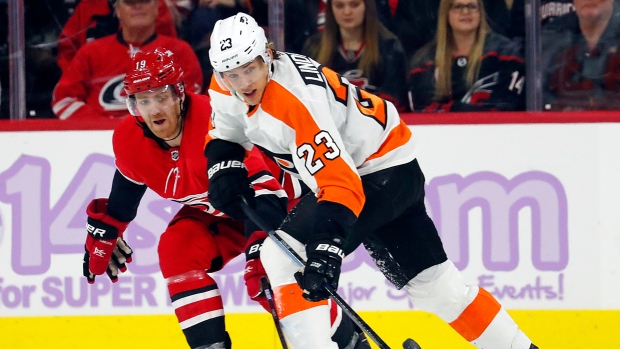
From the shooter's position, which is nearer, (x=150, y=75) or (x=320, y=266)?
(x=320, y=266)

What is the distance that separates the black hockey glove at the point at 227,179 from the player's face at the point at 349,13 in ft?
4.54

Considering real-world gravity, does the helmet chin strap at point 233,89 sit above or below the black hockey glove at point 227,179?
above

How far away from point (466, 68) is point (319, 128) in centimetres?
179

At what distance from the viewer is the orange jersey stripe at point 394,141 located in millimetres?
3154

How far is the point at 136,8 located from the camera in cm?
449

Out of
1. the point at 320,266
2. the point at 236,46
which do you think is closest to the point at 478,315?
the point at 320,266

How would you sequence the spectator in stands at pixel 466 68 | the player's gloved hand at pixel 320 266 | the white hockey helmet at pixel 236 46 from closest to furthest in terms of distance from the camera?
the player's gloved hand at pixel 320 266 < the white hockey helmet at pixel 236 46 < the spectator in stands at pixel 466 68

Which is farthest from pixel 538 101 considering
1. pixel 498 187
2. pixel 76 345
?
pixel 76 345

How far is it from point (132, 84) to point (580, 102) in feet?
6.62

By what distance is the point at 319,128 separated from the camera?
2855 millimetres

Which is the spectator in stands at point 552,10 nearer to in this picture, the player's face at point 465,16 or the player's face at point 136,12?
the player's face at point 465,16

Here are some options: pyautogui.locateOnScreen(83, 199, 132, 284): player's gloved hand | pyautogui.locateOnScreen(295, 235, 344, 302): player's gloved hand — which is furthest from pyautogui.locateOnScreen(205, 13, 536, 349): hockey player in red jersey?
pyautogui.locateOnScreen(83, 199, 132, 284): player's gloved hand

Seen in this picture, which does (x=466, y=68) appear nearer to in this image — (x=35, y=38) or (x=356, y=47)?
(x=356, y=47)

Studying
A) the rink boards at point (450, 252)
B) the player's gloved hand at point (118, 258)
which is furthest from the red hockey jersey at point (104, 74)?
the player's gloved hand at point (118, 258)
